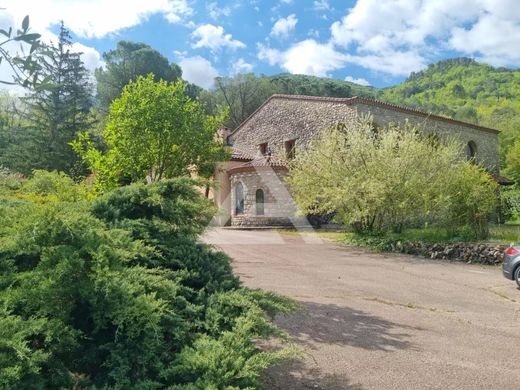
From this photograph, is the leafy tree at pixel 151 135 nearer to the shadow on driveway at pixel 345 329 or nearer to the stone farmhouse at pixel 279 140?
the shadow on driveway at pixel 345 329

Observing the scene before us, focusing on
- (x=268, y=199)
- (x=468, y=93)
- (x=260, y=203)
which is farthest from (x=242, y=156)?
(x=468, y=93)

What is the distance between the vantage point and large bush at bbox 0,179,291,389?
238cm

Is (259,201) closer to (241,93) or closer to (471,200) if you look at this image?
(471,200)

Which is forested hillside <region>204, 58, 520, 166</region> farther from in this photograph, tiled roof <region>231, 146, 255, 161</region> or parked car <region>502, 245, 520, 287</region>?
parked car <region>502, 245, 520, 287</region>

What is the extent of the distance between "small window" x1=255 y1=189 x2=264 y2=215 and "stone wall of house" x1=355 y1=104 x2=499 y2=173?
22.8 ft

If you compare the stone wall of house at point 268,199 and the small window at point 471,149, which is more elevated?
the small window at point 471,149

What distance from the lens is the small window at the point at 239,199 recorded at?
23.1 meters

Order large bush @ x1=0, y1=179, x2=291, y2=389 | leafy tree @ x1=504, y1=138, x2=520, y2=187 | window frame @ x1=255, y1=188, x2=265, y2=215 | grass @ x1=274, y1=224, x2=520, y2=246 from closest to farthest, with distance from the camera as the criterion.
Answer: large bush @ x1=0, y1=179, x2=291, y2=389 < grass @ x1=274, y1=224, x2=520, y2=246 < window frame @ x1=255, y1=188, x2=265, y2=215 < leafy tree @ x1=504, y1=138, x2=520, y2=187

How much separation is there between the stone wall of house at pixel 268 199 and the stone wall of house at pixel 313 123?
1.48 meters

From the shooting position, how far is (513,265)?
862 centimetres

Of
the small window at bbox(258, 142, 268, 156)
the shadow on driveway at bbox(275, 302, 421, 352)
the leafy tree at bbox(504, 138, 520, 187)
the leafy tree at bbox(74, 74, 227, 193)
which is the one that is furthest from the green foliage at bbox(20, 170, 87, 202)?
the leafy tree at bbox(504, 138, 520, 187)

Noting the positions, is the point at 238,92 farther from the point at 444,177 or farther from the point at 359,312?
the point at 359,312

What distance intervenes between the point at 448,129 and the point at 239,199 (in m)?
15.3

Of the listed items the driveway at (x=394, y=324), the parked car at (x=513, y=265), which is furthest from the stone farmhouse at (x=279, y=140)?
the parked car at (x=513, y=265)
